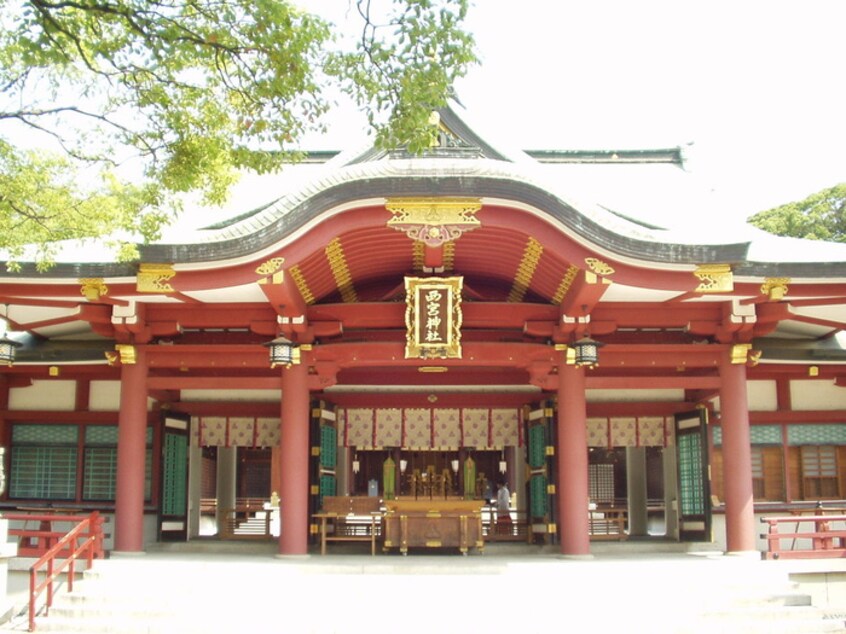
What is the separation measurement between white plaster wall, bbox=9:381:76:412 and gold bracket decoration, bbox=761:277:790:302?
1182 centimetres

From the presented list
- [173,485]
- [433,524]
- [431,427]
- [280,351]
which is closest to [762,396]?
[431,427]

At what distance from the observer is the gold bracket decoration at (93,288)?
1382 cm

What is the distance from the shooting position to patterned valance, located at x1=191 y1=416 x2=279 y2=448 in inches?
698

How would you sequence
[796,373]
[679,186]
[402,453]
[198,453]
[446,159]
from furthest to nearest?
[402,453] → [679,186] → [198,453] → [796,373] → [446,159]

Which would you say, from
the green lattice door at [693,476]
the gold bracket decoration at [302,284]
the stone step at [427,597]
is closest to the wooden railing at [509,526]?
the green lattice door at [693,476]

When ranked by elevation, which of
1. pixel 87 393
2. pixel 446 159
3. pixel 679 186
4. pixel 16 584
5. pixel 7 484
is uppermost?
pixel 679 186

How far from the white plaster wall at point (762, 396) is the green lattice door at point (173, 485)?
10089 millimetres

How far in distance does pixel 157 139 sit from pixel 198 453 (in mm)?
9424

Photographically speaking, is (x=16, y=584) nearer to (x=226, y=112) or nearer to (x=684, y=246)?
(x=226, y=112)

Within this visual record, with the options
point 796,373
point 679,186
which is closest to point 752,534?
point 796,373

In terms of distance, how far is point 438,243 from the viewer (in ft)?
43.7

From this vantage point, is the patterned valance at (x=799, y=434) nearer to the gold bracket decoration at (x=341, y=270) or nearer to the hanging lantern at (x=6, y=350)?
the gold bracket decoration at (x=341, y=270)

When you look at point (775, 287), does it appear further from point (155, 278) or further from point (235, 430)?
point (235, 430)

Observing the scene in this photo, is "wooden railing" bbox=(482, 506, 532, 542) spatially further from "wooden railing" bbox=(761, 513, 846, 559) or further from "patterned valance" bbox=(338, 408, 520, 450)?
"wooden railing" bbox=(761, 513, 846, 559)
